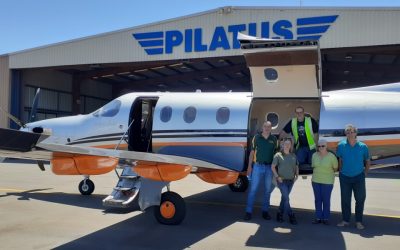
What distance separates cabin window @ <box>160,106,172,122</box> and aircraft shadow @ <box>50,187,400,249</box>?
7.94 ft

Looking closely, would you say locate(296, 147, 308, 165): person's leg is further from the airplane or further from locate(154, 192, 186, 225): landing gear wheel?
locate(154, 192, 186, 225): landing gear wheel

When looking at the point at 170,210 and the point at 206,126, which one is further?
the point at 206,126

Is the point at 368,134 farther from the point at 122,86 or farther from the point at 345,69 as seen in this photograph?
the point at 122,86

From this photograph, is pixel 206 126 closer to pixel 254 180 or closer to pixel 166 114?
pixel 166 114

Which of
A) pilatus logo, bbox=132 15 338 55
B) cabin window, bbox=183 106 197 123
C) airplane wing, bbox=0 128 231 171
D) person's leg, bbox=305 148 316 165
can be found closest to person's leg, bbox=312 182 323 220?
person's leg, bbox=305 148 316 165

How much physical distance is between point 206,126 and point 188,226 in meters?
2.90

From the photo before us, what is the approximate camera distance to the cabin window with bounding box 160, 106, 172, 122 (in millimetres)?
10898

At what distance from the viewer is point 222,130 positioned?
10312 mm

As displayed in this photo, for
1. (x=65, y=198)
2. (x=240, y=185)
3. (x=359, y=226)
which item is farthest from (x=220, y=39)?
(x=359, y=226)

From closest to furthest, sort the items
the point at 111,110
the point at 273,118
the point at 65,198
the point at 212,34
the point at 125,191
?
the point at 125,191, the point at 273,118, the point at 111,110, the point at 65,198, the point at 212,34

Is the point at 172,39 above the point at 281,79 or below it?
above

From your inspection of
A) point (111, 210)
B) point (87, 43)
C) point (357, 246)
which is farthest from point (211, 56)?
point (357, 246)

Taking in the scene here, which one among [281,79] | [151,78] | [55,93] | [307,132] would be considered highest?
[151,78]

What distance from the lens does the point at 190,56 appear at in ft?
77.0
